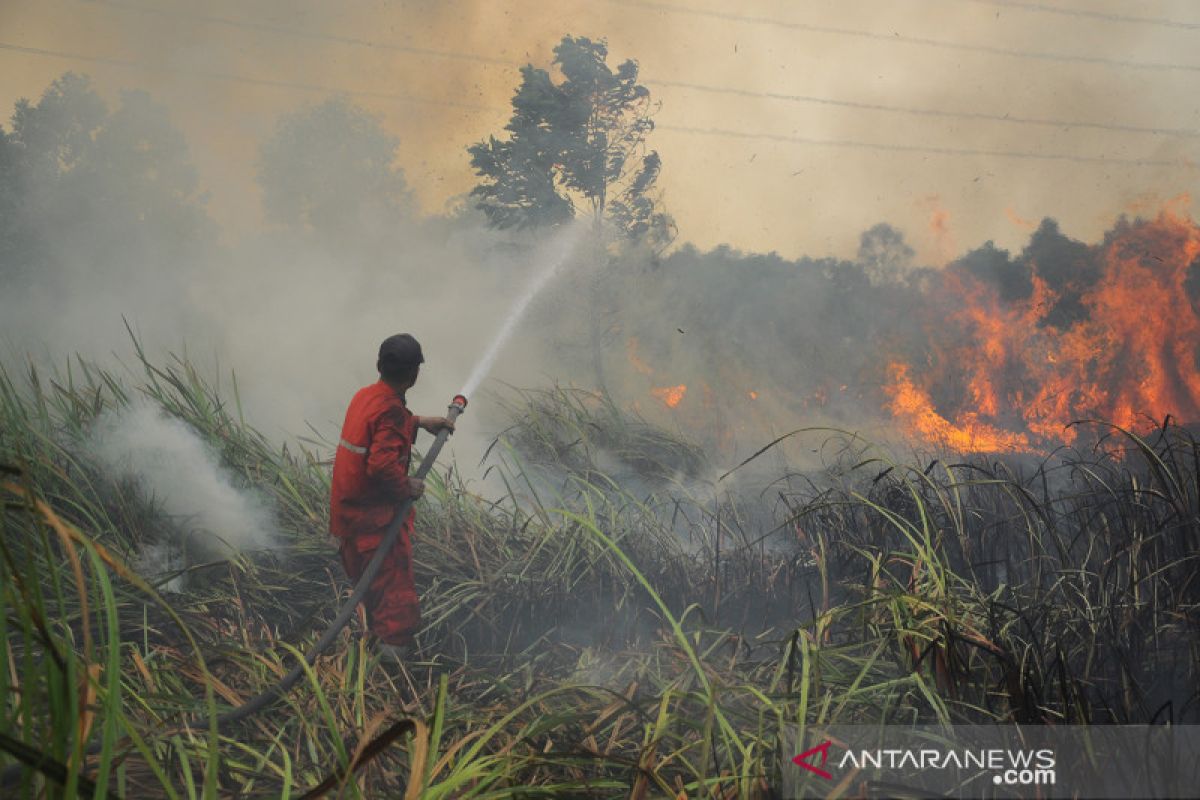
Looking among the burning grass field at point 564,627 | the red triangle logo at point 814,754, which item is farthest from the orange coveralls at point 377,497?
the red triangle logo at point 814,754

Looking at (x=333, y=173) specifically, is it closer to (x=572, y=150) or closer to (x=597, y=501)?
(x=572, y=150)

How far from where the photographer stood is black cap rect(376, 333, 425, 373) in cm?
369

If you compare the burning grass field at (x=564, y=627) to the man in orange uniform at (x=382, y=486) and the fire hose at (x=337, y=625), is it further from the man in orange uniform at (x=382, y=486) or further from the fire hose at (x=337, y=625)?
the man in orange uniform at (x=382, y=486)

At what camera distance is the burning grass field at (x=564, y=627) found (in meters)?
1.96

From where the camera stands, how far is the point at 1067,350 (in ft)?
44.3

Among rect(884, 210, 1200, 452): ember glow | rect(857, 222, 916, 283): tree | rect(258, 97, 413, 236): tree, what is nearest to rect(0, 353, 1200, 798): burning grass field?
rect(258, 97, 413, 236): tree

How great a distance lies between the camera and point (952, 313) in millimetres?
14258

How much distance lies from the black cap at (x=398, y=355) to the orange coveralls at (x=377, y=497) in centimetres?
10

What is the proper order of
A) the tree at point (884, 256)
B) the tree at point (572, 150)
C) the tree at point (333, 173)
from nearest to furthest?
1. the tree at point (572, 150)
2. the tree at point (333, 173)
3. the tree at point (884, 256)

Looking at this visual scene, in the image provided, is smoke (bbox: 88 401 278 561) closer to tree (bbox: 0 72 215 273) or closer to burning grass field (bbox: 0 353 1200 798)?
burning grass field (bbox: 0 353 1200 798)

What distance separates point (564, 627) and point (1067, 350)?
12.4 meters

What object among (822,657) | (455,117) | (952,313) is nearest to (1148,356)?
(952,313)

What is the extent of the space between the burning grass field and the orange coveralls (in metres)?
0.23

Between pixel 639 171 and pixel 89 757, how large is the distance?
36.1ft
